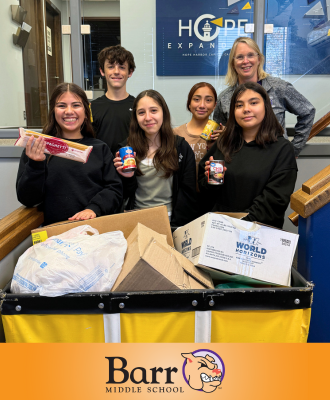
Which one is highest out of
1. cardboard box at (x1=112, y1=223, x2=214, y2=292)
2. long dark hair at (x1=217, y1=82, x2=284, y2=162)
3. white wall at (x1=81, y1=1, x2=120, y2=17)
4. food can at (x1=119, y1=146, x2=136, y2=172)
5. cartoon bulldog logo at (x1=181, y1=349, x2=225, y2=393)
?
white wall at (x1=81, y1=1, x2=120, y2=17)

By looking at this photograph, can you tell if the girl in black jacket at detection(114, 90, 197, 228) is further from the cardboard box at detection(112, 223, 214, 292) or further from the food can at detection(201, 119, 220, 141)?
the cardboard box at detection(112, 223, 214, 292)

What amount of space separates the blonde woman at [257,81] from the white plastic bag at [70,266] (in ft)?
5.01

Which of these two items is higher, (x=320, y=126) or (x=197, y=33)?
(x=197, y=33)

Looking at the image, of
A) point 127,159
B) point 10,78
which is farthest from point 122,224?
point 10,78

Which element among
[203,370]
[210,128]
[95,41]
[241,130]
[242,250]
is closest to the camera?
[203,370]

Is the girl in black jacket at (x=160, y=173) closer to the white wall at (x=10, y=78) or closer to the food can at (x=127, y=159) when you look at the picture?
the food can at (x=127, y=159)

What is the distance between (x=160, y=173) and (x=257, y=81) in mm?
969

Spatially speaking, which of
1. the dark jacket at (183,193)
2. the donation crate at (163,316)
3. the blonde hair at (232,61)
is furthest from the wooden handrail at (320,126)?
the donation crate at (163,316)

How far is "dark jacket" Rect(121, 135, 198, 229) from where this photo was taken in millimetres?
2031

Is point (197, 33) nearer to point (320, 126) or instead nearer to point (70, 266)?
point (320, 126)

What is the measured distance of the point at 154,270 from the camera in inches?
45.5

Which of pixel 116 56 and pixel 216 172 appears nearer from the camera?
pixel 216 172

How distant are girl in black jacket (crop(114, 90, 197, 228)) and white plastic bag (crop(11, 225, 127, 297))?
2.48 feet

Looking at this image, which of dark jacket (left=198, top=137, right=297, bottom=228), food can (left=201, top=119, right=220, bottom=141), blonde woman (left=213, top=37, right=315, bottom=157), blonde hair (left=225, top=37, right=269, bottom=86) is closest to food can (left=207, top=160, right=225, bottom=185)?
dark jacket (left=198, top=137, right=297, bottom=228)
